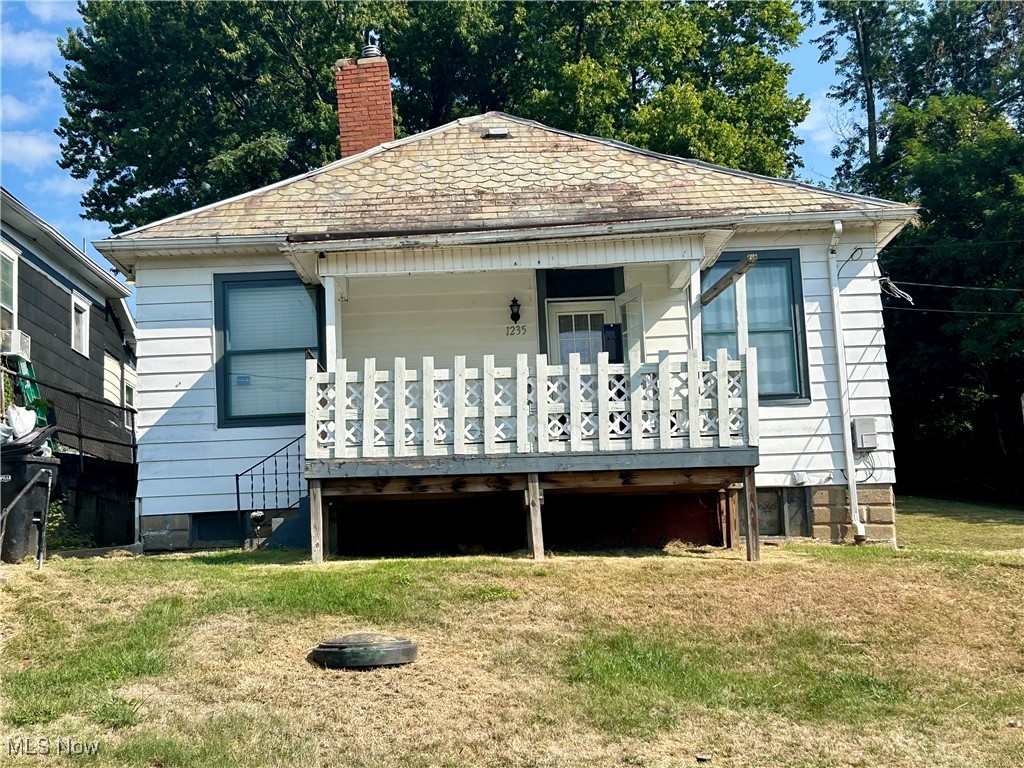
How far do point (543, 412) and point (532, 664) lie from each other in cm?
385

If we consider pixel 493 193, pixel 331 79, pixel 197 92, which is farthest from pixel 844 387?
pixel 197 92

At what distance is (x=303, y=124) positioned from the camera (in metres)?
27.4

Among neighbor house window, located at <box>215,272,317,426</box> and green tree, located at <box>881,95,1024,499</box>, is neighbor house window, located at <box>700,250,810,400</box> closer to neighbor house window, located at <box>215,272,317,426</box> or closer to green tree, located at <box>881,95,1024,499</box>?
neighbor house window, located at <box>215,272,317,426</box>

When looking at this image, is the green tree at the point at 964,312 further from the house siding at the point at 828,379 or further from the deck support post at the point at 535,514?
the deck support post at the point at 535,514

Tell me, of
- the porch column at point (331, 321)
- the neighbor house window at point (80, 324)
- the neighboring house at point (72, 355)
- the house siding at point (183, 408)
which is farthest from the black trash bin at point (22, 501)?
the neighbor house window at point (80, 324)

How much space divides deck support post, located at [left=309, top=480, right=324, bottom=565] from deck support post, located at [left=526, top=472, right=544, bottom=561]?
2.02 m

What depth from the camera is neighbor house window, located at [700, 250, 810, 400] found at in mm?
13633

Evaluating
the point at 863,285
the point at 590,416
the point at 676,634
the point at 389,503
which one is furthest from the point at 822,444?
the point at 676,634

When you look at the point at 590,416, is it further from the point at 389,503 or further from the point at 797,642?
the point at 797,642

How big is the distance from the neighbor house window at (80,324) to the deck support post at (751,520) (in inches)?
529

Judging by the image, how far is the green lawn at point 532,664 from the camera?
252 inches

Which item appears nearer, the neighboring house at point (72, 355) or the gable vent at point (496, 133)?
the gable vent at point (496, 133)

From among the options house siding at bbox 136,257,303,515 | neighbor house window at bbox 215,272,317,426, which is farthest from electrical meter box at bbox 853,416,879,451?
house siding at bbox 136,257,303,515

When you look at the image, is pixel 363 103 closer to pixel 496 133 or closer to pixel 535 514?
pixel 496 133
